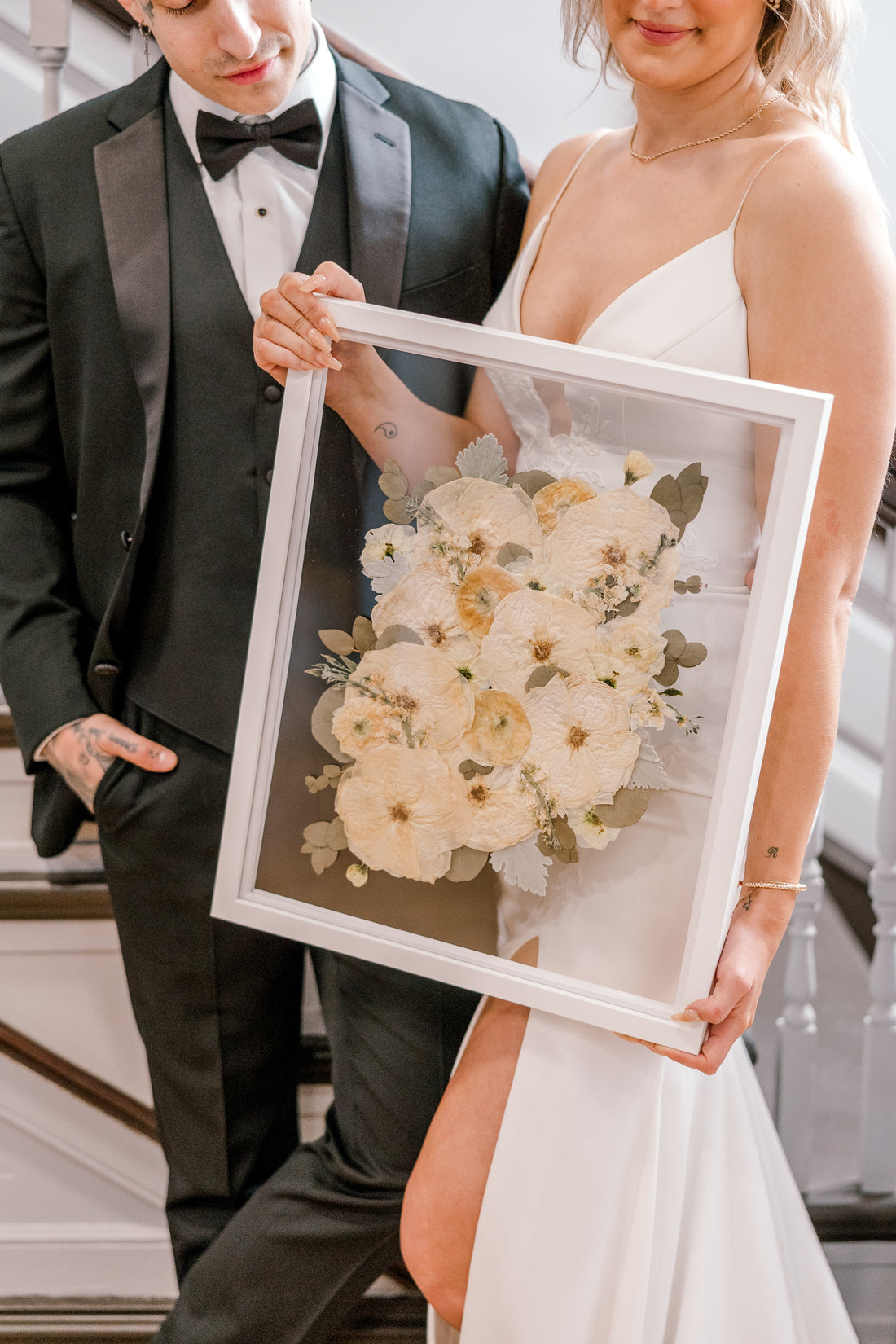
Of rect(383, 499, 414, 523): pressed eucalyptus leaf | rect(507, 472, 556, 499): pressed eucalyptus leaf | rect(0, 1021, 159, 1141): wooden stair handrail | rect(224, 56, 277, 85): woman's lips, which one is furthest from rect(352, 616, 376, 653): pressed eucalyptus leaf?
rect(0, 1021, 159, 1141): wooden stair handrail

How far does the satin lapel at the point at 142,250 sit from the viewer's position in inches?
48.2

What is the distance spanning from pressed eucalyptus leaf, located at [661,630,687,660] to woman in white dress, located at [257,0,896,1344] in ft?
0.04

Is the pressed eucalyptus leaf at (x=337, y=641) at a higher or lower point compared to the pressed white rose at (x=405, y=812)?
higher

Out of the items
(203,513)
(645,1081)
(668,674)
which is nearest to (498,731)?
(668,674)

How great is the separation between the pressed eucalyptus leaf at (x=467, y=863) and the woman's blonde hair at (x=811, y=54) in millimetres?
819

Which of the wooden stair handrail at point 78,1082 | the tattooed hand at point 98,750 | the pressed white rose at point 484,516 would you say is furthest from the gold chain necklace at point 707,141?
the wooden stair handrail at point 78,1082

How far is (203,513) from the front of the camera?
1.29 metres

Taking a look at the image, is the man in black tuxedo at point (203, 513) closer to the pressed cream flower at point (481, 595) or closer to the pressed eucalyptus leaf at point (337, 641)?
the pressed eucalyptus leaf at point (337, 641)

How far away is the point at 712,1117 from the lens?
1.14 m

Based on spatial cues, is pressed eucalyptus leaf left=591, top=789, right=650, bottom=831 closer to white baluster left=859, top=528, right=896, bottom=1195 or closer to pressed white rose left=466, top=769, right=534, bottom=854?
pressed white rose left=466, top=769, right=534, bottom=854

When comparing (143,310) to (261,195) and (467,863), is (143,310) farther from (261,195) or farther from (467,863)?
(467,863)


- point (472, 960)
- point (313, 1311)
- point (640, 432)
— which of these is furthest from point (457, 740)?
point (313, 1311)

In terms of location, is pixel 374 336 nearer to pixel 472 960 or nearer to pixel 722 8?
pixel 722 8

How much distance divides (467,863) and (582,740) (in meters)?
0.18
